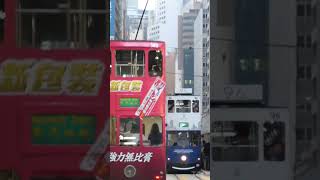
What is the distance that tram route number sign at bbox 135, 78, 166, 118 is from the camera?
35.1ft

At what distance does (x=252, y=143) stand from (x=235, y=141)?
183 mm

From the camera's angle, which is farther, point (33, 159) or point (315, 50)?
point (315, 50)

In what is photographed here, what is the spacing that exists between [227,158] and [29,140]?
2.16m

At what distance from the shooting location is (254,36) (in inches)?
248

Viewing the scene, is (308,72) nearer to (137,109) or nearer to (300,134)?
(300,134)

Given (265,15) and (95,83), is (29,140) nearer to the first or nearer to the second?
(95,83)

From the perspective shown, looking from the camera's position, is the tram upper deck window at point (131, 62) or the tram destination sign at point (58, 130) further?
the tram upper deck window at point (131, 62)

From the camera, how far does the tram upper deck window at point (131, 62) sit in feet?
34.7

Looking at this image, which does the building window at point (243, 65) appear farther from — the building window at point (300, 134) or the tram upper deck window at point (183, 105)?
the tram upper deck window at point (183, 105)

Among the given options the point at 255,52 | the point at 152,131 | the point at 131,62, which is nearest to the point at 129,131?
the point at 152,131

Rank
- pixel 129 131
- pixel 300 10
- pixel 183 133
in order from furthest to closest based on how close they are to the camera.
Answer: pixel 183 133 → pixel 129 131 → pixel 300 10

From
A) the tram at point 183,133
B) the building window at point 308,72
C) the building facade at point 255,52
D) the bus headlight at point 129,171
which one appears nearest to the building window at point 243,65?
the building facade at point 255,52

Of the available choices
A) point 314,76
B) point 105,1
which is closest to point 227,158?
point 314,76

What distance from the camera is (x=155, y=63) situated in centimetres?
1068
